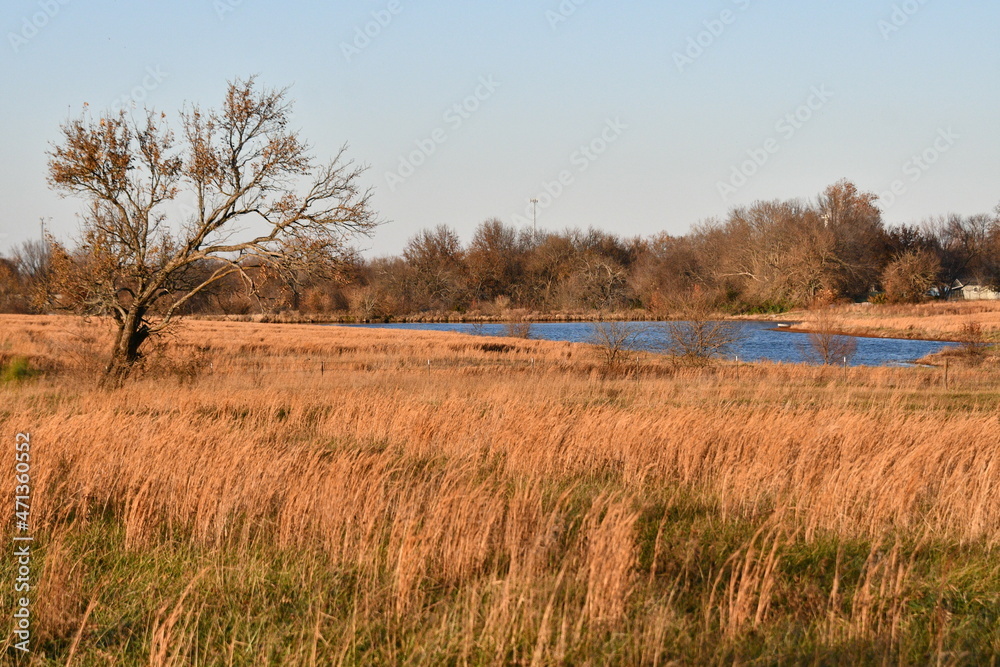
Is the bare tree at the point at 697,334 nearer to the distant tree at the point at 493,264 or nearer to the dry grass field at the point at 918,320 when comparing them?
the dry grass field at the point at 918,320

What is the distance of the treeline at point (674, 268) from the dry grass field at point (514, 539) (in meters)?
57.6

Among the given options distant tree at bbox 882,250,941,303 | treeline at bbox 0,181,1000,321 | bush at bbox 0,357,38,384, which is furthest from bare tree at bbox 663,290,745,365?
distant tree at bbox 882,250,941,303

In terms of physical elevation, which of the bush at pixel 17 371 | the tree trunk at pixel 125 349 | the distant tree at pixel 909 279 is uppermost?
the distant tree at pixel 909 279

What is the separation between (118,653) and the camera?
415 cm

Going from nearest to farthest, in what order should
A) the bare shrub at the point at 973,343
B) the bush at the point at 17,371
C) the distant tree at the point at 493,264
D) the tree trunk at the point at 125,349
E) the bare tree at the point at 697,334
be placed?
the tree trunk at the point at 125,349 < the bush at the point at 17,371 < the bare tree at the point at 697,334 < the bare shrub at the point at 973,343 < the distant tree at the point at 493,264

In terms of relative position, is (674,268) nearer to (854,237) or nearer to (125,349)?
(854,237)

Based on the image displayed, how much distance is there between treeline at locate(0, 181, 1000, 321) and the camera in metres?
76.6

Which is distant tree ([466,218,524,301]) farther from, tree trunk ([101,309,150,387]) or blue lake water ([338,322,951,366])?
tree trunk ([101,309,150,387])

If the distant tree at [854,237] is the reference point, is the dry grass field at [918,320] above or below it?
below

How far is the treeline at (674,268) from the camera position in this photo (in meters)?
76.6

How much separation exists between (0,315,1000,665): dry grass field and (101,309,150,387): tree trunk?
605 centimetres

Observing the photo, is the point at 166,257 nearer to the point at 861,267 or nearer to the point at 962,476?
the point at 962,476

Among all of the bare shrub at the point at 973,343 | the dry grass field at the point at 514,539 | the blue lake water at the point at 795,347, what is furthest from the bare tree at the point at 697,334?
the dry grass field at the point at 514,539

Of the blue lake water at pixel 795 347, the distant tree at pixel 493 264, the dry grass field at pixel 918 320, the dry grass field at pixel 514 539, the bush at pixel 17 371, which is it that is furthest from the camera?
the distant tree at pixel 493 264
